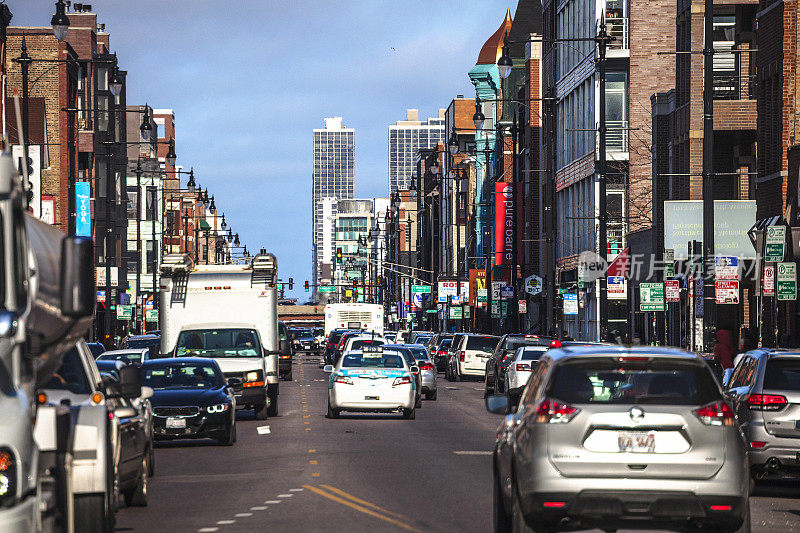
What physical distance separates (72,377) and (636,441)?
5.58 m

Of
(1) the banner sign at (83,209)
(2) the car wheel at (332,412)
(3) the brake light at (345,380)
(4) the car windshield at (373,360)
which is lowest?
(2) the car wheel at (332,412)

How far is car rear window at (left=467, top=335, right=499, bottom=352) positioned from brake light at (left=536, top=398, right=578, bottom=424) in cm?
4483

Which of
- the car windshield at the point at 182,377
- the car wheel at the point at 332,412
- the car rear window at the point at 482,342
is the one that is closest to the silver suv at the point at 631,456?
the car windshield at the point at 182,377

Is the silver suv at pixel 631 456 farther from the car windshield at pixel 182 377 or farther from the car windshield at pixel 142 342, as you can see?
the car windshield at pixel 142 342

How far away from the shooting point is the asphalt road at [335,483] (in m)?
15.0

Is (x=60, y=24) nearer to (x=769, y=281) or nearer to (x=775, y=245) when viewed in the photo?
(x=775, y=245)

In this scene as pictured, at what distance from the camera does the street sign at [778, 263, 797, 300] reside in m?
33.1

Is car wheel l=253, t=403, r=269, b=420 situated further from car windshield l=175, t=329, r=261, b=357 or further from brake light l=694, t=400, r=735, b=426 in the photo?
brake light l=694, t=400, r=735, b=426

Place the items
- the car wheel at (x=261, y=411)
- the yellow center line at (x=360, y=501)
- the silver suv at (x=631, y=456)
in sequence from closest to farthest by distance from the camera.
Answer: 1. the silver suv at (x=631, y=456)
2. the yellow center line at (x=360, y=501)
3. the car wheel at (x=261, y=411)

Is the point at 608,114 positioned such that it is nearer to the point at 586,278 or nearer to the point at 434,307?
the point at 586,278

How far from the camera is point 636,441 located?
38.3ft

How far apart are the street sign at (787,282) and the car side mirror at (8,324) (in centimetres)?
2602

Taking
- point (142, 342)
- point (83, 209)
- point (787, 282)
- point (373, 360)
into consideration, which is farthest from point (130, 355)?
point (83, 209)

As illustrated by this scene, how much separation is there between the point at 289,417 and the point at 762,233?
1651 centimetres
